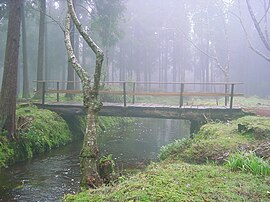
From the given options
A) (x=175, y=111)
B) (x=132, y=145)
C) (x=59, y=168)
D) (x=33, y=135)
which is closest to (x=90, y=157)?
(x=59, y=168)

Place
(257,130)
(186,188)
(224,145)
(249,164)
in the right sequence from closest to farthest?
1. (186,188)
2. (249,164)
3. (224,145)
4. (257,130)

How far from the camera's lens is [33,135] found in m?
12.2

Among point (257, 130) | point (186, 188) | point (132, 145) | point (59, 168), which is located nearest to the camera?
point (186, 188)

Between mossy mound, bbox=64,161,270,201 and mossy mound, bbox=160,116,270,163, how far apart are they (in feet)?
5.49

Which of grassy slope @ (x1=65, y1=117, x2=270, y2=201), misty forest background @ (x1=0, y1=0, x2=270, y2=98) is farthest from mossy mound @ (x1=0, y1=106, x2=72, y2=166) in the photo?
misty forest background @ (x1=0, y1=0, x2=270, y2=98)

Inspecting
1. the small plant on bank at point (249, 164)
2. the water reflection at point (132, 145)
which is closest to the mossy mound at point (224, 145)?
the small plant on bank at point (249, 164)

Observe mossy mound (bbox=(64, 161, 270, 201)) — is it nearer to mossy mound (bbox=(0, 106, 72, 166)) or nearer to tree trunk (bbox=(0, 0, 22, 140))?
mossy mound (bbox=(0, 106, 72, 166))

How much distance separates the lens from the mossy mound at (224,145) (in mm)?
7386

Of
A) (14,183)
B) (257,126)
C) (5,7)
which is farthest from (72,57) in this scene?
(5,7)

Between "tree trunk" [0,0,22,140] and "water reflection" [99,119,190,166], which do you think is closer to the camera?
"tree trunk" [0,0,22,140]

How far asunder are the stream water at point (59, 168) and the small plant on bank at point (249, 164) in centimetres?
391

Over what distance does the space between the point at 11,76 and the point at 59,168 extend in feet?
11.8

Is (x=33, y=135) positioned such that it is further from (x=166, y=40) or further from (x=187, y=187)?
(x=166, y=40)

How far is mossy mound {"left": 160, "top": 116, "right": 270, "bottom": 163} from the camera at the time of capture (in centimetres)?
739
